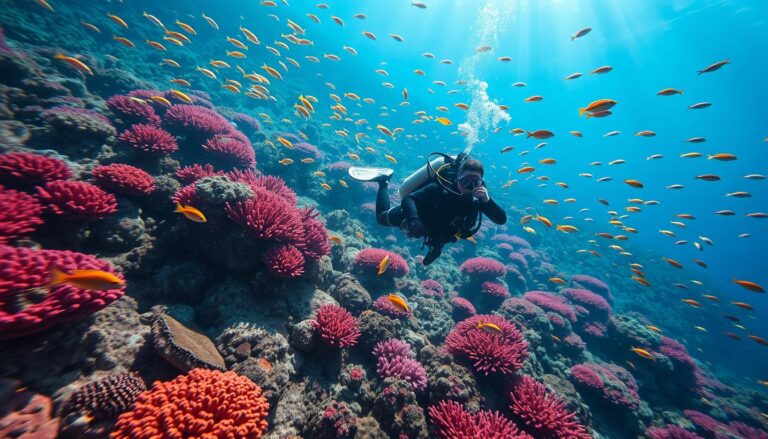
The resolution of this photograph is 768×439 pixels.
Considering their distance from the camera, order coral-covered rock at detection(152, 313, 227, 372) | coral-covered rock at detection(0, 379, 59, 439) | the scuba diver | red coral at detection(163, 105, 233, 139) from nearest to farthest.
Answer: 1. coral-covered rock at detection(0, 379, 59, 439)
2. coral-covered rock at detection(152, 313, 227, 372)
3. the scuba diver
4. red coral at detection(163, 105, 233, 139)

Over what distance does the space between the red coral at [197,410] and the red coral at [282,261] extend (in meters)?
1.86

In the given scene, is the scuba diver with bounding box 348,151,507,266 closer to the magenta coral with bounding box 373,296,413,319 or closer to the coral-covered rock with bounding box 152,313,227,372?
the magenta coral with bounding box 373,296,413,319

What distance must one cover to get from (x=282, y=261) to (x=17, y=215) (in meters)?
3.14

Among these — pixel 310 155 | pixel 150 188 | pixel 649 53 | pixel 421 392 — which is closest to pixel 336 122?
pixel 310 155

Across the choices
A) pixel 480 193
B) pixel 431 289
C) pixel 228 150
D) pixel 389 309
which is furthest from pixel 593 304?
pixel 228 150

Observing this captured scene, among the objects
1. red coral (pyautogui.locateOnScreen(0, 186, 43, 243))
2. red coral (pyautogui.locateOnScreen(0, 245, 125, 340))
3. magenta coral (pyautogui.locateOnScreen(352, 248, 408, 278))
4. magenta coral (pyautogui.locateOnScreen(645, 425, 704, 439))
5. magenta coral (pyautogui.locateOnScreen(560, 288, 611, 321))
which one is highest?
red coral (pyautogui.locateOnScreen(0, 186, 43, 243))

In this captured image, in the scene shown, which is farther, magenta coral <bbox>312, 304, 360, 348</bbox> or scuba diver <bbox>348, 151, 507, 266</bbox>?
scuba diver <bbox>348, 151, 507, 266</bbox>

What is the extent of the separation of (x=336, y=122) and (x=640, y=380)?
31.3m

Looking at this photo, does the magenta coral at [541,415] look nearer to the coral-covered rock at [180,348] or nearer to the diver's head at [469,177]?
the diver's head at [469,177]

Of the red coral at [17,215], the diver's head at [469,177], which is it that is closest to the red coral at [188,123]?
the red coral at [17,215]

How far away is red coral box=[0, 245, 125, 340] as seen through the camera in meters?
2.39

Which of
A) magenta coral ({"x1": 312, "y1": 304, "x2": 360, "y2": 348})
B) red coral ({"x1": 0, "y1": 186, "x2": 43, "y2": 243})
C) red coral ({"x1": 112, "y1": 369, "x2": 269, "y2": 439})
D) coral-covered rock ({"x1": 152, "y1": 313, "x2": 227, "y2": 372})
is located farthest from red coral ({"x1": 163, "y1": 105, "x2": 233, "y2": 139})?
red coral ({"x1": 112, "y1": 369, "x2": 269, "y2": 439})

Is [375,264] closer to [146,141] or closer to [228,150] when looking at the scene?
[228,150]

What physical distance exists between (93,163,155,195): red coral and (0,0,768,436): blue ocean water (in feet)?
26.2
